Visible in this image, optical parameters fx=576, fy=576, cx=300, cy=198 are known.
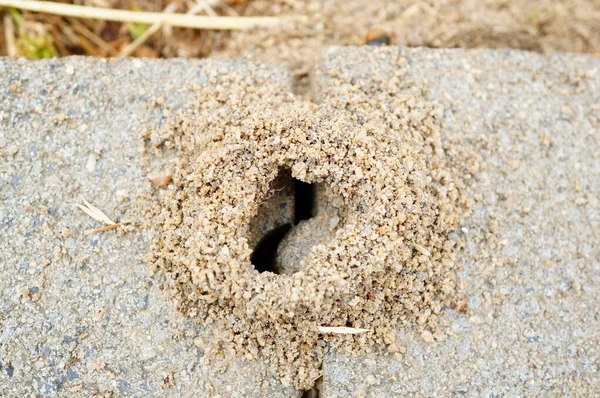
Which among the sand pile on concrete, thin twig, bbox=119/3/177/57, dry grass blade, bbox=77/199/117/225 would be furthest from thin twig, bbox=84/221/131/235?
thin twig, bbox=119/3/177/57

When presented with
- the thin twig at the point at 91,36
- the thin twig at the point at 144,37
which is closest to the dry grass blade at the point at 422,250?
the thin twig at the point at 144,37

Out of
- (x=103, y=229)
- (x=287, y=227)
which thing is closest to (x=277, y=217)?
(x=287, y=227)

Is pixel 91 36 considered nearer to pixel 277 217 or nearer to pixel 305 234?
pixel 277 217

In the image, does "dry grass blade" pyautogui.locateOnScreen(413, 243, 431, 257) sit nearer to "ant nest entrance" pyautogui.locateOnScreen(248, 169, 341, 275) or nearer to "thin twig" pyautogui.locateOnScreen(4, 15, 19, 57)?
"ant nest entrance" pyautogui.locateOnScreen(248, 169, 341, 275)

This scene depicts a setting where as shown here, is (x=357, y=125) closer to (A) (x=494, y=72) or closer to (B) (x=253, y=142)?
(B) (x=253, y=142)

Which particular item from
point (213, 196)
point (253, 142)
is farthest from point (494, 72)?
point (213, 196)

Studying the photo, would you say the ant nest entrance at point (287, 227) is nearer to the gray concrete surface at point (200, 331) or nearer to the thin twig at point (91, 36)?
the gray concrete surface at point (200, 331)
